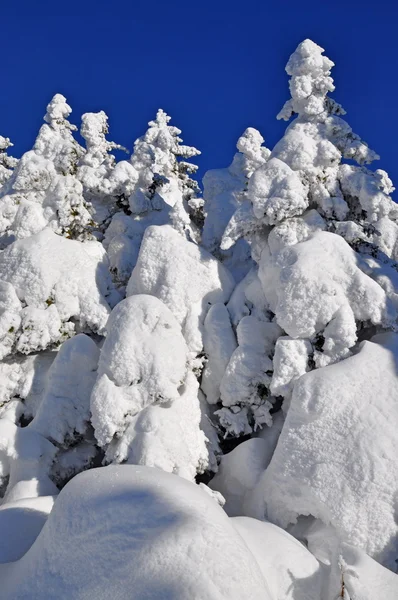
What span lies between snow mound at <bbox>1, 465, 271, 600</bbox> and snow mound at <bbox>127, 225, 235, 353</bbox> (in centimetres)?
799

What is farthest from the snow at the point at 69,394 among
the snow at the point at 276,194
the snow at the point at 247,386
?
the snow at the point at 276,194

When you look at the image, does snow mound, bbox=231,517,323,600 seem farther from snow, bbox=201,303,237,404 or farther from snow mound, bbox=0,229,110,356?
snow mound, bbox=0,229,110,356

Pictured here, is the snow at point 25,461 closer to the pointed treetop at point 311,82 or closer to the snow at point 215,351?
the snow at point 215,351

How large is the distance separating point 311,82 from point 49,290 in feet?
34.2

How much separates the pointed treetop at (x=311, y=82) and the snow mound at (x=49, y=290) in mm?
8347

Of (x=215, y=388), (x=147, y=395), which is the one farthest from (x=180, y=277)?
(x=147, y=395)

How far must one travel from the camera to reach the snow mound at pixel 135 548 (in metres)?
5.22

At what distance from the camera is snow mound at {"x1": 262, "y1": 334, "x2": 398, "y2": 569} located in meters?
9.45

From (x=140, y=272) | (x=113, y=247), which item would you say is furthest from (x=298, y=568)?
(x=113, y=247)

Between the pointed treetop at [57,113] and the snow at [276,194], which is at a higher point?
the pointed treetop at [57,113]

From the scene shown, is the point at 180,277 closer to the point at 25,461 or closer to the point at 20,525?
the point at 25,461

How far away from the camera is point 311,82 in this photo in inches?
626

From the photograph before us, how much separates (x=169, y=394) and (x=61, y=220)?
918cm

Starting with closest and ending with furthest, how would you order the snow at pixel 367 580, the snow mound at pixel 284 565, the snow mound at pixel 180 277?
the snow mound at pixel 284 565 < the snow at pixel 367 580 < the snow mound at pixel 180 277
